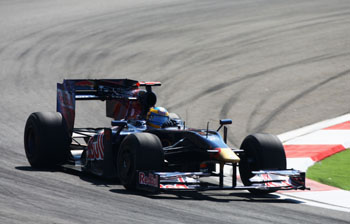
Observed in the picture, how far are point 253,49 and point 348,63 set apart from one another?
396 centimetres

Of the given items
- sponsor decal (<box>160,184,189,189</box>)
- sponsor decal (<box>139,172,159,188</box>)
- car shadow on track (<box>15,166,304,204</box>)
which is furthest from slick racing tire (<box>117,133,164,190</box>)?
sponsor decal (<box>160,184,189,189</box>)

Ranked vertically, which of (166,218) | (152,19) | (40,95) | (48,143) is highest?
(152,19)

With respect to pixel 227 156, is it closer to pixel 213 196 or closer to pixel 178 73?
pixel 213 196

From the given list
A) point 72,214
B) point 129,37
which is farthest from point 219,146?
point 129,37

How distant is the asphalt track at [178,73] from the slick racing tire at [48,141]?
341 mm

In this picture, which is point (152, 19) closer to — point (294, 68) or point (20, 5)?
point (20, 5)

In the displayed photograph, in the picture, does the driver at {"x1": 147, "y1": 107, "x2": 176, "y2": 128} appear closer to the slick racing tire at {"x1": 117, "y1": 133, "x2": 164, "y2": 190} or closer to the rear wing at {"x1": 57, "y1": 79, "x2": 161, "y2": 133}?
the rear wing at {"x1": 57, "y1": 79, "x2": 161, "y2": 133}

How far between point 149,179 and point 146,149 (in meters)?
0.47

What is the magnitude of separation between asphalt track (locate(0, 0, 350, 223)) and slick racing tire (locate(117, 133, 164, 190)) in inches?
11.8

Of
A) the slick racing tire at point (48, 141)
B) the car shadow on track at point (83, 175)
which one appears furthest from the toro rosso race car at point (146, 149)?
the car shadow on track at point (83, 175)

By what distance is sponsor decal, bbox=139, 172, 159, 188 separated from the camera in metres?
10.2

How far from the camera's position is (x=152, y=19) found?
30.7 metres

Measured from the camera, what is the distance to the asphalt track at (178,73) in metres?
9.48

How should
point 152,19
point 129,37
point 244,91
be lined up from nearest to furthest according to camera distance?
point 244,91, point 129,37, point 152,19
